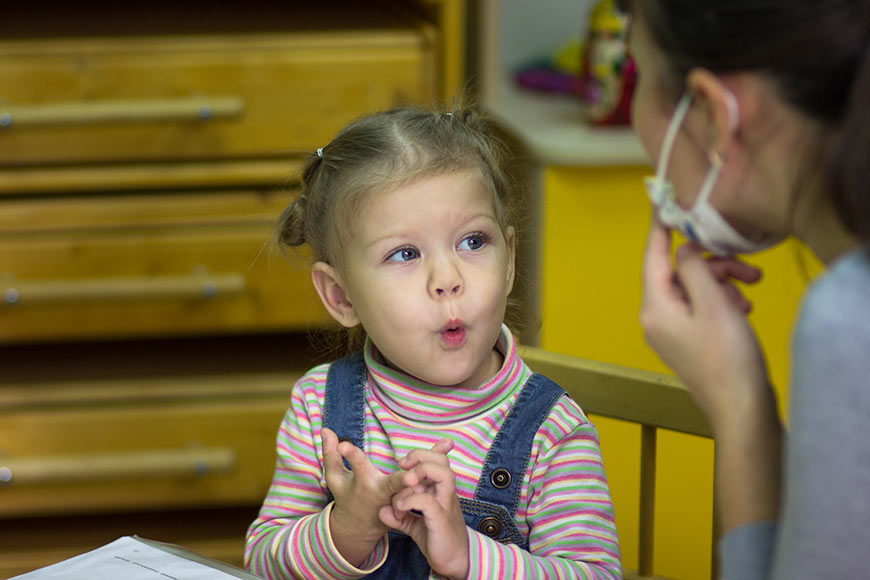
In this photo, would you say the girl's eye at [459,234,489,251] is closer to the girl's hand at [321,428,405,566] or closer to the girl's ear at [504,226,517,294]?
the girl's ear at [504,226,517,294]

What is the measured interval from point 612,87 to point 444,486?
1.09 meters

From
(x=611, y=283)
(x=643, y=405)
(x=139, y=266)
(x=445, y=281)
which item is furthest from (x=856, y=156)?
(x=139, y=266)

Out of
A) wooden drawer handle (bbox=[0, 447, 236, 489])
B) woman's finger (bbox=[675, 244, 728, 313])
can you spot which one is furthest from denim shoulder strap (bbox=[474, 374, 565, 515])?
wooden drawer handle (bbox=[0, 447, 236, 489])

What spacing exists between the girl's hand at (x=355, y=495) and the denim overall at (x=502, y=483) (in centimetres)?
5

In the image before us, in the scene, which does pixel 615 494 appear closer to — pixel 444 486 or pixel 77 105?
pixel 444 486

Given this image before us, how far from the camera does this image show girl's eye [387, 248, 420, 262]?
0.93m

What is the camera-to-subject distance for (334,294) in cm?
101

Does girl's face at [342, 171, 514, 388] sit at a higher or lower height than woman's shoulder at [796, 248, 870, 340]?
lower

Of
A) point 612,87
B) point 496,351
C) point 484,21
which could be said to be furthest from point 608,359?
point 496,351

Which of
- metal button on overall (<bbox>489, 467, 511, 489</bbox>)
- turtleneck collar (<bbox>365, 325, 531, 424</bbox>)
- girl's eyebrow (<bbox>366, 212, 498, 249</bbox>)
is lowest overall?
metal button on overall (<bbox>489, 467, 511, 489</bbox>)

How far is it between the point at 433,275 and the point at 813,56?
1.22 feet

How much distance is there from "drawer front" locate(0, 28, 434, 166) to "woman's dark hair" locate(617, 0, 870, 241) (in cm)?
97

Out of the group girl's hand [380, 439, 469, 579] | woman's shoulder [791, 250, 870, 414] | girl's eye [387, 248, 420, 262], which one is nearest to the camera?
woman's shoulder [791, 250, 870, 414]

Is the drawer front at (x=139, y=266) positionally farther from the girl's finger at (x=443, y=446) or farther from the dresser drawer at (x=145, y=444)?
the girl's finger at (x=443, y=446)
